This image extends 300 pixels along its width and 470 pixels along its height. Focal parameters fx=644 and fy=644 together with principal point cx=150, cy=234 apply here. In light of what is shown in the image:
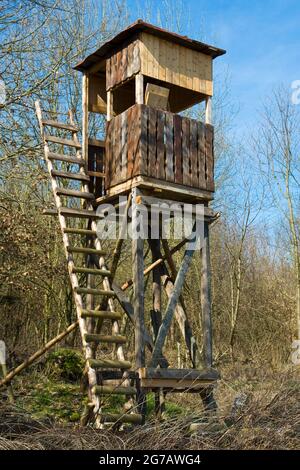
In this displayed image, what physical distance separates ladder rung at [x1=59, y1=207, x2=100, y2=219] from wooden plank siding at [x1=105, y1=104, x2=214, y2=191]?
57 cm

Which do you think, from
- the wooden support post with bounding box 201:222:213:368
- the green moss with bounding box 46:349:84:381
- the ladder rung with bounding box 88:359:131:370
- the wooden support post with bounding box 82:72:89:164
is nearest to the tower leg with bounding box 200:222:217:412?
the wooden support post with bounding box 201:222:213:368

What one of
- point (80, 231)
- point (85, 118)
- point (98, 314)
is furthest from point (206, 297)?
point (85, 118)

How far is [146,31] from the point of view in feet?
33.4

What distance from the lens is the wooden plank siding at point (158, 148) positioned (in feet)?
32.3

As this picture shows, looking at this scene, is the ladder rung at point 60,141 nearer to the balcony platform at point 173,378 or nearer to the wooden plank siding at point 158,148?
the wooden plank siding at point 158,148

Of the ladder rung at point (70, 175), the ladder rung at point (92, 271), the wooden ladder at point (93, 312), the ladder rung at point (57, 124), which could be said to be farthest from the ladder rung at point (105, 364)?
the ladder rung at point (57, 124)

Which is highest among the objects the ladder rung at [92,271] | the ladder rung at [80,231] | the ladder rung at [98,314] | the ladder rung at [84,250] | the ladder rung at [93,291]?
the ladder rung at [80,231]

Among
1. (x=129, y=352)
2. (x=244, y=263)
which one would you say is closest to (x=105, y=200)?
(x=129, y=352)

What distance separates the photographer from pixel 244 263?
78.7ft

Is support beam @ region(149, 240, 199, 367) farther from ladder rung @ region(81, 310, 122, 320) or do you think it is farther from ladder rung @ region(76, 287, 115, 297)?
ladder rung @ region(81, 310, 122, 320)

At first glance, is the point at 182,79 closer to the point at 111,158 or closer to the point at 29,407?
the point at 111,158

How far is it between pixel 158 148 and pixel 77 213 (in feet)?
5.37

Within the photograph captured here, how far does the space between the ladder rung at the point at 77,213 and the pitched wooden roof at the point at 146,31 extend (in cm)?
283

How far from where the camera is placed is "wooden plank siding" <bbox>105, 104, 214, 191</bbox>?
985 cm
